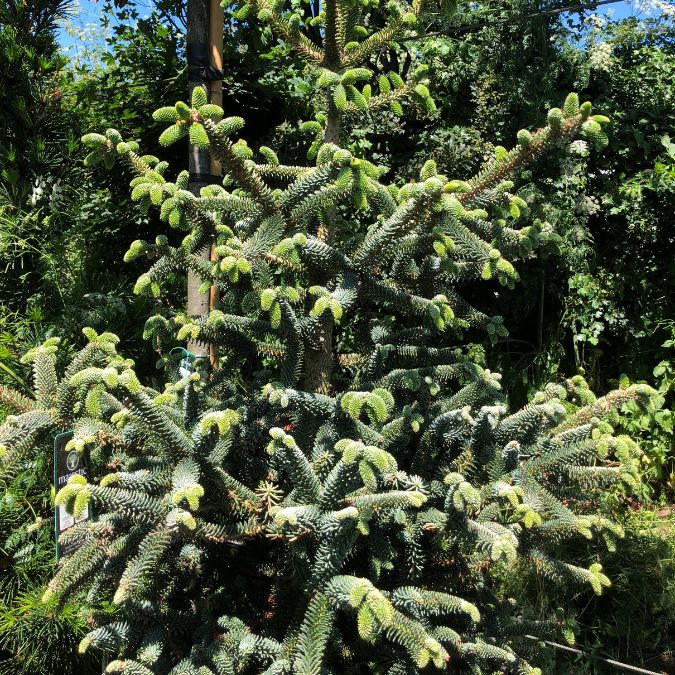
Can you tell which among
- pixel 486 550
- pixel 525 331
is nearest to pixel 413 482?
pixel 486 550

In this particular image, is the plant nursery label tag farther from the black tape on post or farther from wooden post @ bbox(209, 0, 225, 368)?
the black tape on post

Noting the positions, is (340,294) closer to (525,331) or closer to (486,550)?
(486,550)

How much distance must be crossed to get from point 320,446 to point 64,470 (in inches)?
33.6

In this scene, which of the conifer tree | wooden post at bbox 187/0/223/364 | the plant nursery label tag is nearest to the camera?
the conifer tree

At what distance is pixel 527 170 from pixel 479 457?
288 centimetres

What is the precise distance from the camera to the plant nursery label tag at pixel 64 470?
2232 millimetres

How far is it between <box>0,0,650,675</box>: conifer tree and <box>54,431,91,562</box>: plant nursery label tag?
0.06 m

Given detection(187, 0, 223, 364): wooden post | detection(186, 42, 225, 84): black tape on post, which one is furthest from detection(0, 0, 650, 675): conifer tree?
detection(186, 42, 225, 84): black tape on post

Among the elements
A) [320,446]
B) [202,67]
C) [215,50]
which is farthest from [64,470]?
[215,50]

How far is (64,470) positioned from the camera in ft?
7.43

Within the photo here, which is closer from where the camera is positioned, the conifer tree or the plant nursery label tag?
the conifer tree

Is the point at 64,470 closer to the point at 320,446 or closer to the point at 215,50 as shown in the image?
the point at 320,446

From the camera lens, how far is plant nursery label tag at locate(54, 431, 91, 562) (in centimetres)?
223

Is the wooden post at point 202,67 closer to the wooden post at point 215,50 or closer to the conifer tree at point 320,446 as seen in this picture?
the wooden post at point 215,50
